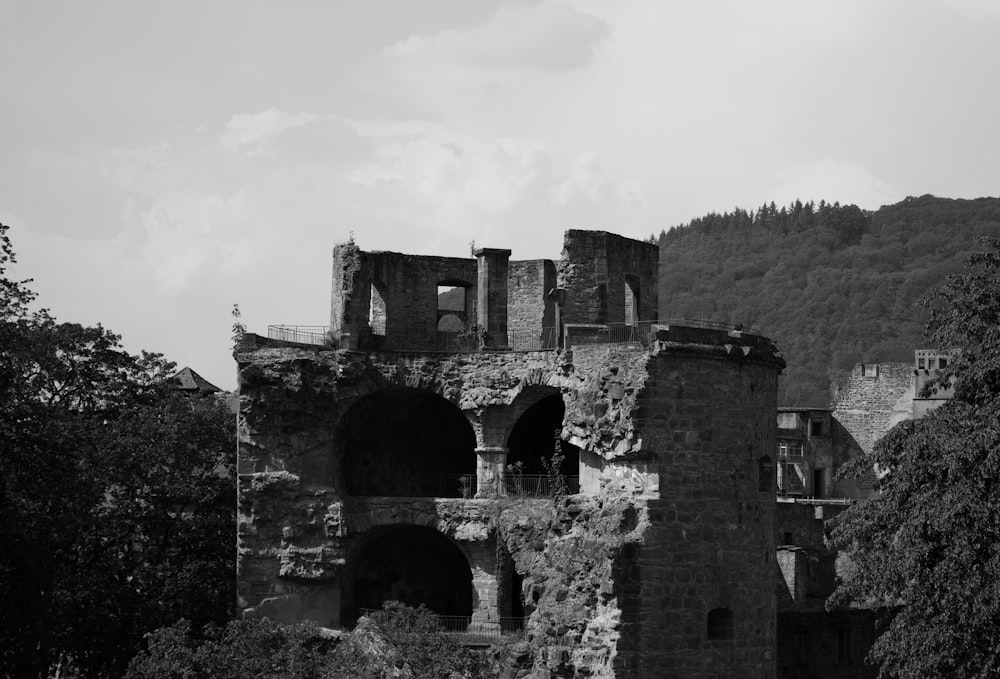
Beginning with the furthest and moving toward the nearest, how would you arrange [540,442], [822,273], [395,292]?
[822,273] → [395,292] → [540,442]

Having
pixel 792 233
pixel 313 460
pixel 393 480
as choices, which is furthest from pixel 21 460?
pixel 792 233

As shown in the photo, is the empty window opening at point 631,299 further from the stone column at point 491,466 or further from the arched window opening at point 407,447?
the stone column at point 491,466

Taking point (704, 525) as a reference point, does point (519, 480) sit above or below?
above

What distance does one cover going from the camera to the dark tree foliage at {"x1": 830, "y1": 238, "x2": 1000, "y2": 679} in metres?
25.6

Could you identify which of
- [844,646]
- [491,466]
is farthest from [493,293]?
[844,646]

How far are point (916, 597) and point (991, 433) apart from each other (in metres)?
3.07

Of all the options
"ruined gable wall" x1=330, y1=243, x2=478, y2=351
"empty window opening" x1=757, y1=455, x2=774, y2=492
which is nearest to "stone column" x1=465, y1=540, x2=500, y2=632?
"empty window opening" x1=757, y1=455, x2=774, y2=492

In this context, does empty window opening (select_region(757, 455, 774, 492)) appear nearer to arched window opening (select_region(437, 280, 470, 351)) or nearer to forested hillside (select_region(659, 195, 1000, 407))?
arched window opening (select_region(437, 280, 470, 351))

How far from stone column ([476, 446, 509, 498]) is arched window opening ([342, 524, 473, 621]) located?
290 cm

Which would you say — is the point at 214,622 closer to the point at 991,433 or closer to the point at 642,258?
the point at 642,258

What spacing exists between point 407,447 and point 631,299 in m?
7.70

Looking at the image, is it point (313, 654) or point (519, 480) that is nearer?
point (313, 654)

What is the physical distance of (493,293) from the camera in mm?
43656

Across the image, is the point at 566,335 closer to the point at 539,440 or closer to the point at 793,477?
the point at 539,440
